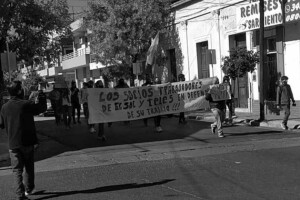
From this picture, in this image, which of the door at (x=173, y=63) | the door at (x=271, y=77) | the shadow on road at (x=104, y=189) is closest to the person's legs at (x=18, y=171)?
the shadow on road at (x=104, y=189)

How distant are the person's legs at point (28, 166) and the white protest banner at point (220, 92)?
23.2 ft

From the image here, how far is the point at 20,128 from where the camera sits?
6566mm

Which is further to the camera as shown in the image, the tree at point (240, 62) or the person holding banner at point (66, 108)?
the person holding banner at point (66, 108)

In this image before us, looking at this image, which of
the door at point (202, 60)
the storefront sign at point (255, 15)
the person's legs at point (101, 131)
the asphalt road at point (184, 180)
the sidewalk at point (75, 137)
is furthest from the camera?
the door at point (202, 60)

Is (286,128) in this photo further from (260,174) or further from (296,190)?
(296,190)

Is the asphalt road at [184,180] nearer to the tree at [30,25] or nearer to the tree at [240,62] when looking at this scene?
the tree at [240,62]

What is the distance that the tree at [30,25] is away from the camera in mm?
16292

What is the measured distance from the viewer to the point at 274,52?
712 inches

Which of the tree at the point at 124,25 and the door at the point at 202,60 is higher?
the tree at the point at 124,25

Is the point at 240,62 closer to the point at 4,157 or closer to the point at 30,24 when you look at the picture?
the point at 30,24

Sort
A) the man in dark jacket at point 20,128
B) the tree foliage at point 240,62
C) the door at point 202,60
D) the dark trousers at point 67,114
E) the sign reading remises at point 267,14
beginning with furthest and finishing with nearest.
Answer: the door at point 202,60 < the dark trousers at point 67,114 < the tree foliage at point 240,62 < the sign reading remises at point 267,14 < the man in dark jacket at point 20,128

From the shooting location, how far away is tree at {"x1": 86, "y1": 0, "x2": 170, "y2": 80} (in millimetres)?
24656

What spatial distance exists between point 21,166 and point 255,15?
1383cm

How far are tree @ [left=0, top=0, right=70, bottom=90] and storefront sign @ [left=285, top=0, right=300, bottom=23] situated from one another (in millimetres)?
8878
